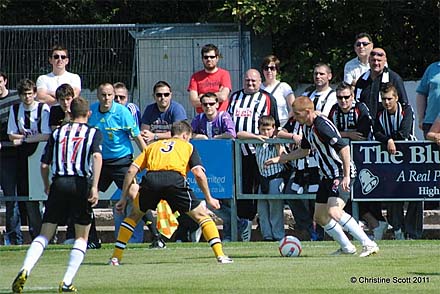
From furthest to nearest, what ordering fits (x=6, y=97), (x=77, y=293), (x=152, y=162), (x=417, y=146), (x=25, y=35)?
(x=25, y=35) → (x=6, y=97) → (x=417, y=146) → (x=152, y=162) → (x=77, y=293)

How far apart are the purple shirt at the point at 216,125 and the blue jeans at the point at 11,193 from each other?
2.77 m

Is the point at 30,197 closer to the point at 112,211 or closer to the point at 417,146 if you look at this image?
the point at 112,211

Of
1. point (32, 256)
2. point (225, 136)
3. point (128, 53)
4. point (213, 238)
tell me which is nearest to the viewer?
point (32, 256)

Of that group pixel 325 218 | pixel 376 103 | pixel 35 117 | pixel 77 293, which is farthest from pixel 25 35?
pixel 77 293

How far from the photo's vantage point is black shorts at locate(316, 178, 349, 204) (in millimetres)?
12898

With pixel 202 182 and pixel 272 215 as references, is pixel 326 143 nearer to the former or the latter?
pixel 202 182

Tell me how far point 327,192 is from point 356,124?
2555 mm

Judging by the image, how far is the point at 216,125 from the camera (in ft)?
52.0

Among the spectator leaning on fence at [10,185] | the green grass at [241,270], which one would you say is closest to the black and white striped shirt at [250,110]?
the green grass at [241,270]

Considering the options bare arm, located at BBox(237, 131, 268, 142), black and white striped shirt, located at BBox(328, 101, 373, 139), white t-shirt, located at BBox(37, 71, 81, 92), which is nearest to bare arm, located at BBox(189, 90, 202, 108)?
bare arm, located at BBox(237, 131, 268, 142)

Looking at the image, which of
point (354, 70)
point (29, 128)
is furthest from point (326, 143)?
point (29, 128)

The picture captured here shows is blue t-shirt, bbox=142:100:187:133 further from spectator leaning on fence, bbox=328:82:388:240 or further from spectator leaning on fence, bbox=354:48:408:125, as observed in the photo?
spectator leaning on fence, bbox=354:48:408:125

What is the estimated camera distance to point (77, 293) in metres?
10.2

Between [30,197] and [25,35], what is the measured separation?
14.6ft
